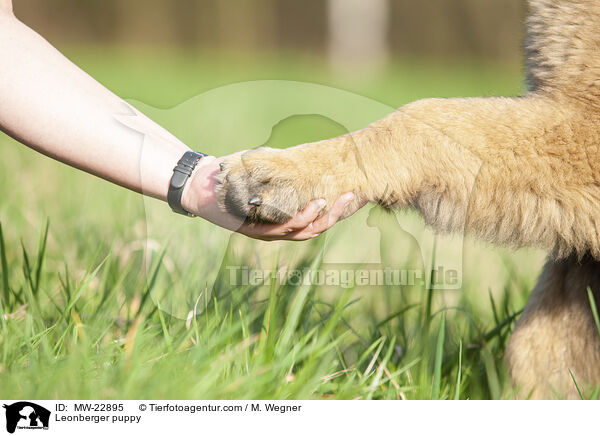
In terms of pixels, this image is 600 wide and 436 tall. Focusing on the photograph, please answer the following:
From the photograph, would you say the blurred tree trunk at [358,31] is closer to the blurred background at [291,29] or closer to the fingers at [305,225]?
the blurred background at [291,29]

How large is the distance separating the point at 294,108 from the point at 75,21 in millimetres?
15443

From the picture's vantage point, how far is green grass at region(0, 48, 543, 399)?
5.55 feet

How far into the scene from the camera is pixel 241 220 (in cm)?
180

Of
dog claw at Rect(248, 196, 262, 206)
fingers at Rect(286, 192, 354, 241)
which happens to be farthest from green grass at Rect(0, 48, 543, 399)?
dog claw at Rect(248, 196, 262, 206)

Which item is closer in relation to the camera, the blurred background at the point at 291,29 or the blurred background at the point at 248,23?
the blurred background at the point at 291,29

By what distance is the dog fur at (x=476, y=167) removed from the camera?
5.82 ft

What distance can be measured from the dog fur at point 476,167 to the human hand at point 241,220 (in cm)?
3

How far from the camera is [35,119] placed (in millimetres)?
1819

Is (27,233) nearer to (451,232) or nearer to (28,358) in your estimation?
(28,358)

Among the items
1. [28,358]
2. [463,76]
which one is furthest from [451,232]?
[463,76]
